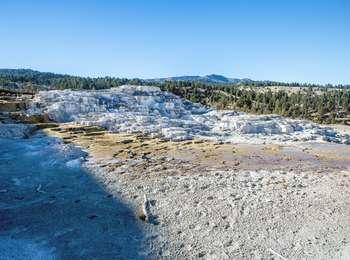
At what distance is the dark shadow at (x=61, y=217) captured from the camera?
813 inches

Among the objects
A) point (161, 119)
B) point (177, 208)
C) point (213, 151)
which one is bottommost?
point (213, 151)

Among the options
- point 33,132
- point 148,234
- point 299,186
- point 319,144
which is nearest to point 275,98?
point 319,144

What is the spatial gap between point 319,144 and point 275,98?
79.0 meters

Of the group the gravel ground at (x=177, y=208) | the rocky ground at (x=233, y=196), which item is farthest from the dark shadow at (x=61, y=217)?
the rocky ground at (x=233, y=196)

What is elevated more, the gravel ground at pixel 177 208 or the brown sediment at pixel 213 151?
the gravel ground at pixel 177 208

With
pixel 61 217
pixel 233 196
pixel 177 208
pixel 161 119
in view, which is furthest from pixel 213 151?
pixel 61 217

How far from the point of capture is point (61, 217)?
2469 cm

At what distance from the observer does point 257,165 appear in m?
38.3

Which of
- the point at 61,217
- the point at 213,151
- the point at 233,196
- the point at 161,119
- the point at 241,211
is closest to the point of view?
the point at 61,217

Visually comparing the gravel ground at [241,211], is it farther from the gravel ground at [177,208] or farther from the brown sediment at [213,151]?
the brown sediment at [213,151]

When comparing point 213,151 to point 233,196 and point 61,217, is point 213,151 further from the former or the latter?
point 61,217

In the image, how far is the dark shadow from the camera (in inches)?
813

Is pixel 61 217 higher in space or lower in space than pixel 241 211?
lower

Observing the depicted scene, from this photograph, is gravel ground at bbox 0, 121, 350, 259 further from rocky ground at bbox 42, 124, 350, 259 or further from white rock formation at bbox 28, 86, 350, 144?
white rock formation at bbox 28, 86, 350, 144
